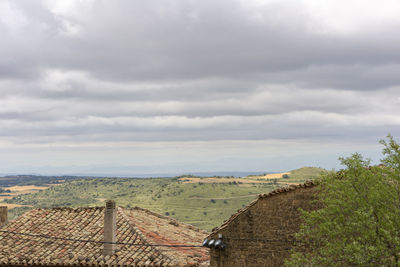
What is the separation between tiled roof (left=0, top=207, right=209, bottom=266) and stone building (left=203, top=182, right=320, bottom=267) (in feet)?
11.2

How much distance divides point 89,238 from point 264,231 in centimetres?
1333

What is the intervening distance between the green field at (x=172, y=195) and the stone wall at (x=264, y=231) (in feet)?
228

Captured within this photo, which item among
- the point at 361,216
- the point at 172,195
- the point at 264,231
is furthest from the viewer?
the point at 172,195

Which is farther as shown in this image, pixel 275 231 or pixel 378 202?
pixel 275 231

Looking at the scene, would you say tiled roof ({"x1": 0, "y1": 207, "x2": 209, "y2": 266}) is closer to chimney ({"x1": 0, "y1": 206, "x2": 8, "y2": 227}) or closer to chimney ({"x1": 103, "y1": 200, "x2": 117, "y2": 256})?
chimney ({"x1": 103, "y1": 200, "x2": 117, "y2": 256})

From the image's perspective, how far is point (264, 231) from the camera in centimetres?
2591

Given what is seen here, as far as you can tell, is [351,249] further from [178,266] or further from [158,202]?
[158,202]

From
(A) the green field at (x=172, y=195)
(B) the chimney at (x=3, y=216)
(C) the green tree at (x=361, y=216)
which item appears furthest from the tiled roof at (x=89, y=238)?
(A) the green field at (x=172, y=195)

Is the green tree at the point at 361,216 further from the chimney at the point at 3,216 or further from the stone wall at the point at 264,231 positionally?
the chimney at the point at 3,216

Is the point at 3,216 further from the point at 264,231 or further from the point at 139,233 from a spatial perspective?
the point at 264,231

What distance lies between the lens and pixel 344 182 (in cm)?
2044

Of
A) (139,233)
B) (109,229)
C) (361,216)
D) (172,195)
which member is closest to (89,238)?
(109,229)

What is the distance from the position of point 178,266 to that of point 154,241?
4500 millimetres

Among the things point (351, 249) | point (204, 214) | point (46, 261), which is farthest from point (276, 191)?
point (204, 214)
